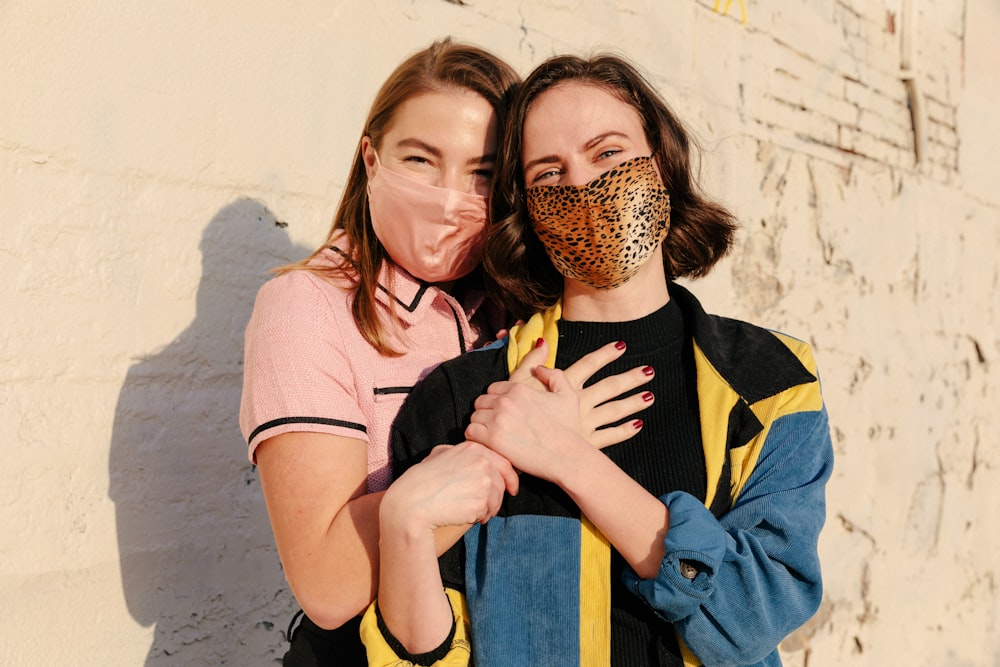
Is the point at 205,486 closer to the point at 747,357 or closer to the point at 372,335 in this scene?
the point at 372,335

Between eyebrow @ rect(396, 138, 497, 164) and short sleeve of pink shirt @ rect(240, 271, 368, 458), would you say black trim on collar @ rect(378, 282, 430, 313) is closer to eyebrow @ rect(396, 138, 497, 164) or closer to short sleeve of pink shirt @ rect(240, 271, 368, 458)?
short sleeve of pink shirt @ rect(240, 271, 368, 458)

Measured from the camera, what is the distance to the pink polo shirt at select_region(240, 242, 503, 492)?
1.44 meters

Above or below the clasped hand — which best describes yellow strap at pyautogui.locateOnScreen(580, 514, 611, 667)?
below

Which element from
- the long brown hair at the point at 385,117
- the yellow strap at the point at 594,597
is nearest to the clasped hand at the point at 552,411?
the yellow strap at the point at 594,597

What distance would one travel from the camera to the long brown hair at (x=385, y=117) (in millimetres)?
1631

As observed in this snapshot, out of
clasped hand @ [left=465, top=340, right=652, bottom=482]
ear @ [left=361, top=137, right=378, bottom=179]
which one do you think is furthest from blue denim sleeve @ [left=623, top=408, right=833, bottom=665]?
ear @ [left=361, top=137, right=378, bottom=179]

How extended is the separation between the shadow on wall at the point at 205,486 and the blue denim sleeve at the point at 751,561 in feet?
3.98

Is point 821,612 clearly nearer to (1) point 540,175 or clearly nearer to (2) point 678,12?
(2) point 678,12

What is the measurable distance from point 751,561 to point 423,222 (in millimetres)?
825

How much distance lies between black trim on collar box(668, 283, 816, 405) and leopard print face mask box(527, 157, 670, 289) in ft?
0.53

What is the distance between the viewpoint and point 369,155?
1.78 meters

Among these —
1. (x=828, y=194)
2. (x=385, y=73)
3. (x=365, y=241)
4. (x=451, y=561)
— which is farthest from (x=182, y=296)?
(x=828, y=194)

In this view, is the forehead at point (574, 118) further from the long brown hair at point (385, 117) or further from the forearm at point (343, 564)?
the forearm at point (343, 564)

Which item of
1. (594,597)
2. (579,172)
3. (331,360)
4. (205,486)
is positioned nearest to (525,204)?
(579,172)
